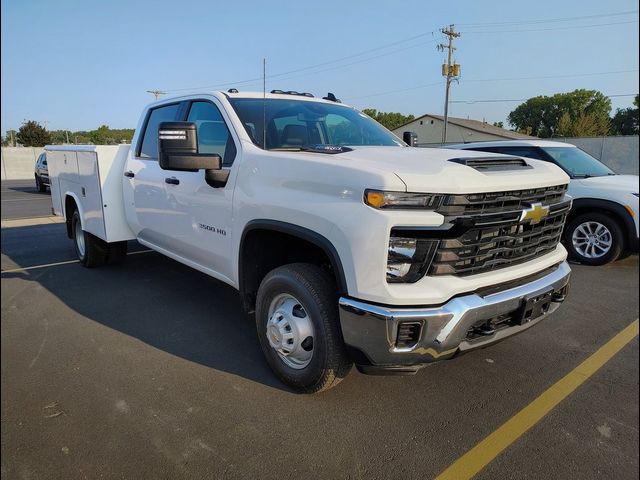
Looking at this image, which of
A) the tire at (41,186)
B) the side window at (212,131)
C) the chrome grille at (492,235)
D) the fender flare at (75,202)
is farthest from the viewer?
the tire at (41,186)

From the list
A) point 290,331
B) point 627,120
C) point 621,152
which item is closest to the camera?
point 627,120

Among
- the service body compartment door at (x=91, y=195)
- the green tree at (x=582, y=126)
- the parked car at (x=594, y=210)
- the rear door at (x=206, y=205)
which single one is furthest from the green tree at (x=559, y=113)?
the service body compartment door at (x=91, y=195)

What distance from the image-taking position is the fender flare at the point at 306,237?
2609 mm

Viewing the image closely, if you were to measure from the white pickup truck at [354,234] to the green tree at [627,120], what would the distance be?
74 centimetres

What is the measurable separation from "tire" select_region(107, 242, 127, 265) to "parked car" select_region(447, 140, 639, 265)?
14.8 ft

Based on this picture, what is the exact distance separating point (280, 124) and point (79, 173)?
3237mm

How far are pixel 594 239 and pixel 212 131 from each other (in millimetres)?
5423

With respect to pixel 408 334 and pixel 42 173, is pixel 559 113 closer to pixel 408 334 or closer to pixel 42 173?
pixel 408 334

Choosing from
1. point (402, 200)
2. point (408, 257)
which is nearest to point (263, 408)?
point (408, 257)

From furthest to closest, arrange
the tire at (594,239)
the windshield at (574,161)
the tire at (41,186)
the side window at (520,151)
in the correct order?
the tire at (41,186) → the side window at (520,151) → the windshield at (574,161) → the tire at (594,239)

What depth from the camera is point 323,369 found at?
2.87 meters

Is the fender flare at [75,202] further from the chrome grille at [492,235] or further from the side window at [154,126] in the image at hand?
the chrome grille at [492,235]

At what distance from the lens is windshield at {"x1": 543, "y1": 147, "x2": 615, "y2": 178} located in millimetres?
6532

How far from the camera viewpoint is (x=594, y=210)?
6.47 metres
